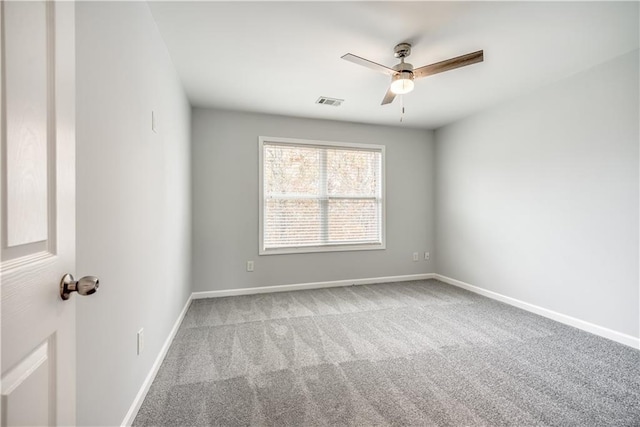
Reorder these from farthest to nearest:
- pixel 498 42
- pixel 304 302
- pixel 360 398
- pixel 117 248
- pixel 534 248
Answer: pixel 304 302
pixel 534 248
pixel 498 42
pixel 360 398
pixel 117 248

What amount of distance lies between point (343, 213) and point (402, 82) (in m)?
2.21

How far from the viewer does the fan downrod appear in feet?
7.25

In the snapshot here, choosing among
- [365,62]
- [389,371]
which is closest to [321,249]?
[389,371]

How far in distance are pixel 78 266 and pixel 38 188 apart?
547 mm

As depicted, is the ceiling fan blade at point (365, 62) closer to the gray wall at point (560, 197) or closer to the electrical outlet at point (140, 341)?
the gray wall at point (560, 197)

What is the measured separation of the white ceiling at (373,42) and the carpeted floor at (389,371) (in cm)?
238

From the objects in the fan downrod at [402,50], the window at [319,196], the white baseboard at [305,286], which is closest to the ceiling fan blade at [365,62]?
the fan downrod at [402,50]

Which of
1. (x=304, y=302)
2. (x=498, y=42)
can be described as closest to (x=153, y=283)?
(x=304, y=302)

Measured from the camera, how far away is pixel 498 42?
2209 millimetres

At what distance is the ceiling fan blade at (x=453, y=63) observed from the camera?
1998 mm

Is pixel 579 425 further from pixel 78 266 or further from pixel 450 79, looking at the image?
pixel 450 79

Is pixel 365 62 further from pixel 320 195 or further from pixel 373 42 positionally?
pixel 320 195

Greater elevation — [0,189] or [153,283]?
[0,189]

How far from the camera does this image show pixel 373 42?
7.23 feet
